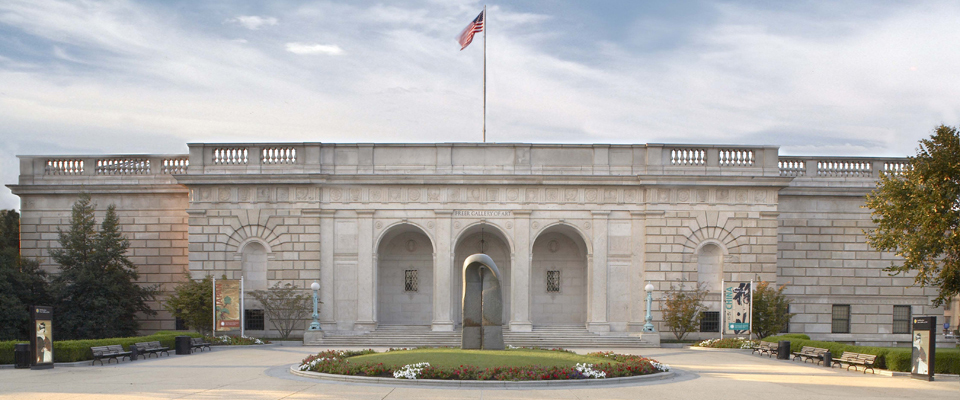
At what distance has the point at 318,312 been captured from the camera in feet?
124

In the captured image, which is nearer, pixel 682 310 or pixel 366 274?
pixel 682 310

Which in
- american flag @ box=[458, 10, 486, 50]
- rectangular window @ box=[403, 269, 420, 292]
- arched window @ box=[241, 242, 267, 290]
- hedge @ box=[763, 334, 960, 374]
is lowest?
hedge @ box=[763, 334, 960, 374]

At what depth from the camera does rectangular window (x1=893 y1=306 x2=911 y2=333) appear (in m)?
40.1

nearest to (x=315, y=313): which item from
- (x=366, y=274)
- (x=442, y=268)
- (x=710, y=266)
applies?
(x=366, y=274)

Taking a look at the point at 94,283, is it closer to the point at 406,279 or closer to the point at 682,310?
the point at 406,279

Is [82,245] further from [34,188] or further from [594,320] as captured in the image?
[594,320]

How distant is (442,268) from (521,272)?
12.1 feet

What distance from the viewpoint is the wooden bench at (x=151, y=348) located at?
92.5 feet

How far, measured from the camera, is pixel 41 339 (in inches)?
958

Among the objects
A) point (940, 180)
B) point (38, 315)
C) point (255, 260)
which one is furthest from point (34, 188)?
point (940, 180)

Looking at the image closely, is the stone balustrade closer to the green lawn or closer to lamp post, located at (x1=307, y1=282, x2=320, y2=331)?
lamp post, located at (x1=307, y1=282, x2=320, y2=331)

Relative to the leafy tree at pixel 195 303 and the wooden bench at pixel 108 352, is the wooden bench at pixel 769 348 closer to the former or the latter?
the wooden bench at pixel 108 352

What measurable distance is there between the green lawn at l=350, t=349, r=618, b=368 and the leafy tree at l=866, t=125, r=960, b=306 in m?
11.6

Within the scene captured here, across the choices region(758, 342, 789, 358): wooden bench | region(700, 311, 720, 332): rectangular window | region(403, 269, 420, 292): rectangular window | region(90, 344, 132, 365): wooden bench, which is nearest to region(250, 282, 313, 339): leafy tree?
region(403, 269, 420, 292): rectangular window
